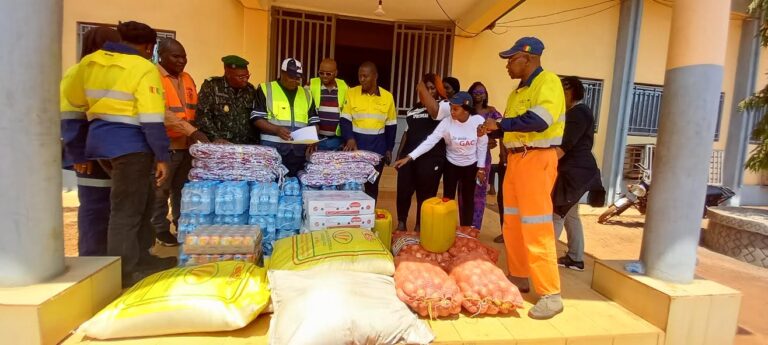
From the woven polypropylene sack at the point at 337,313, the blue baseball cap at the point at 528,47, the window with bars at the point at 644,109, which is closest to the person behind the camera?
the woven polypropylene sack at the point at 337,313

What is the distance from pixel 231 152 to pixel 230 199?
38 centimetres

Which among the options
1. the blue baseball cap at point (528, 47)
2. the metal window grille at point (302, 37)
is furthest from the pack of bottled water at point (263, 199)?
the metal window grille at point (302, 37)

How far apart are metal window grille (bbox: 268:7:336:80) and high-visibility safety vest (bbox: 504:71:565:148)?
450 centimetres

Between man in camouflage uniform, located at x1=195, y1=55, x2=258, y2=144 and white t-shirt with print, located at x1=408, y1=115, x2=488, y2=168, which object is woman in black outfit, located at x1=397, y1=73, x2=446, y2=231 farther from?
man in camouflage uniform, located at x1=195, y1=55, x2=258, y2=144

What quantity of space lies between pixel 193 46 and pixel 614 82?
759cm

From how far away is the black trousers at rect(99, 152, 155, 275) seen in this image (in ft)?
8.43

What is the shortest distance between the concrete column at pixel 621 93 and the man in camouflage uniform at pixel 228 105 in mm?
7130

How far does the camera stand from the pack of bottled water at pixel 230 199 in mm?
3242

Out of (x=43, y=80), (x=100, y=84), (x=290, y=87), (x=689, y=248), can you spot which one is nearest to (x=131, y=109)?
(x=100, y=84)

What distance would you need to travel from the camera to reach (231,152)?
10.9 feet

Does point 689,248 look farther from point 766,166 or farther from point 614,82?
point 614,82

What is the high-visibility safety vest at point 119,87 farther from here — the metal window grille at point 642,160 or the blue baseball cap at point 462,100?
the metal window grille at point 642,160

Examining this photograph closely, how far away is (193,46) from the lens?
6.46 meters

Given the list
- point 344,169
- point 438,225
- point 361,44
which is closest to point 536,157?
point 438,225
